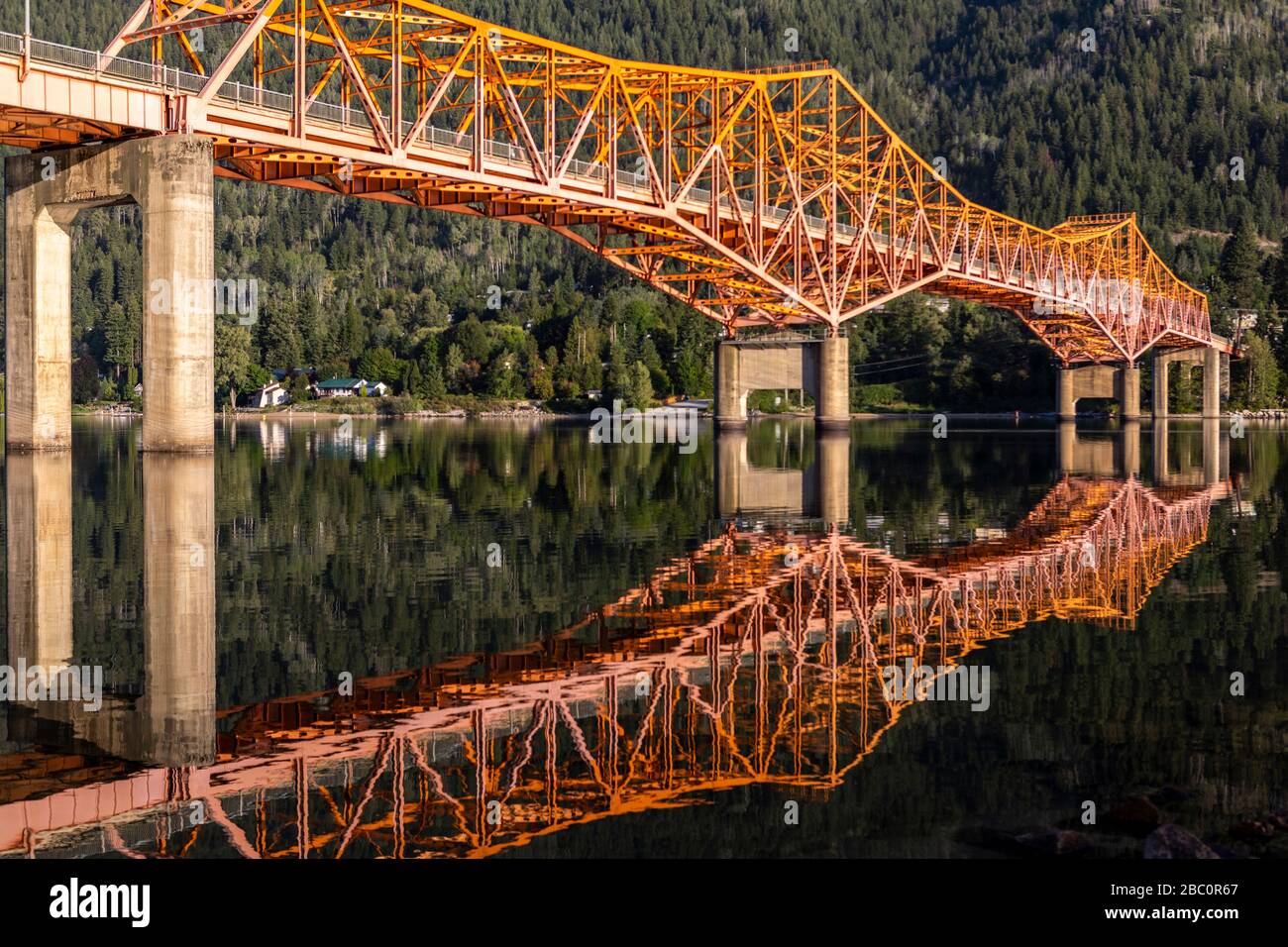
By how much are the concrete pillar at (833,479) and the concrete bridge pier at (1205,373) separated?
7642cm

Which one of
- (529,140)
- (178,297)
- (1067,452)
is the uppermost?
(529,140)

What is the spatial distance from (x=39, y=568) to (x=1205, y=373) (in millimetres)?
140770

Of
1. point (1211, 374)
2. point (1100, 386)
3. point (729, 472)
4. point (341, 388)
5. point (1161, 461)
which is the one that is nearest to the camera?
point (729, 472)

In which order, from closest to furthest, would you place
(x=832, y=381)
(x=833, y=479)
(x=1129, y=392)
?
(x=833, y=479), (x=832, y=381), (x=1129, y=392)

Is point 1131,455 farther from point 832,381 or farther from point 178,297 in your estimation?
point 178,297

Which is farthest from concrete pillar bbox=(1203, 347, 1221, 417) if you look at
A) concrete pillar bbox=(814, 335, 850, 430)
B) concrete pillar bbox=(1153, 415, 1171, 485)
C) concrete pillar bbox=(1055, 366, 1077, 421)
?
concrete pillar bbox=(814, 335, 850, 430)

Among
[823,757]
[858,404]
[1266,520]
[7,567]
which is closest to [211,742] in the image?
[823,757]

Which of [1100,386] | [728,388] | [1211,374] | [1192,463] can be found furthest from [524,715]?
[1211,374]

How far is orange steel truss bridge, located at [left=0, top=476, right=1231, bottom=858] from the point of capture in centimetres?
851

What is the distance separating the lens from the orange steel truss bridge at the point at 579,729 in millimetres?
8508

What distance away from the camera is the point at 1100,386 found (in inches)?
5256

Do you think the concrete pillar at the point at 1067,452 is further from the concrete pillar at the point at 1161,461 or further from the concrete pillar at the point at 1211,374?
the concrete pillar at the point at 1211,374

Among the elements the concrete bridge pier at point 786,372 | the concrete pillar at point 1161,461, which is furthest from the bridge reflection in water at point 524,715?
the concrete bridge pier at point 786,372

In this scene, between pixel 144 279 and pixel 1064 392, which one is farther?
pixel 1064 392
